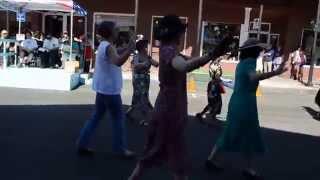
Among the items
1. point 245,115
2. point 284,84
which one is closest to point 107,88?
point 245,115

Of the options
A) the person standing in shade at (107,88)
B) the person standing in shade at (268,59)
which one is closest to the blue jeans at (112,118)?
the person standing in shade at (107,88)

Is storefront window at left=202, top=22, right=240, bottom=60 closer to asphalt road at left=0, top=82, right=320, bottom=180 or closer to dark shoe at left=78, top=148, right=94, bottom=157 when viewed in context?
asphalt road at left=0, top=82, right=320, bottom=180

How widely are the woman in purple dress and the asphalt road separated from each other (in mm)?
1218

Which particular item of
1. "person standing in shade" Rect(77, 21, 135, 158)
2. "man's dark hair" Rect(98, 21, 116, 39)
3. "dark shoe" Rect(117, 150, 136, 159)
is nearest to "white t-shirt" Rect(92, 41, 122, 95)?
"person standing in shade" Rect(77, 21, 135, 158)

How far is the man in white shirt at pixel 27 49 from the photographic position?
19578 millimetres

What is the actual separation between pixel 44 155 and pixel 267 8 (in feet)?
64.6

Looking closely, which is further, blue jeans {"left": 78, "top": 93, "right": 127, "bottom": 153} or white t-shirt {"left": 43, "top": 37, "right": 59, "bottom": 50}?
white t-shirt {"left": 43, "top": 37, "right": 59, "bottom": 50}

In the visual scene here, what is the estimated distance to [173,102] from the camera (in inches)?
185

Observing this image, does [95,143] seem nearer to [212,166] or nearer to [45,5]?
[212,166]

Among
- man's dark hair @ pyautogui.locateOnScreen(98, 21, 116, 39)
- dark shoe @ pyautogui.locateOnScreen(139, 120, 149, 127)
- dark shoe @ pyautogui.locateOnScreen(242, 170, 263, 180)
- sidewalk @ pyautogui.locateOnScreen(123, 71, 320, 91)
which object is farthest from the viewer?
sidewalk @ pyautogui.locateOnScreen(123, 71, 320, 91)

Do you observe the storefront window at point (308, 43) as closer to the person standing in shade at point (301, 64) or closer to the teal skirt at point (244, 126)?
the person standing in shade at point (301, 64)

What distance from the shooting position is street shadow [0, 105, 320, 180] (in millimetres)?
6211

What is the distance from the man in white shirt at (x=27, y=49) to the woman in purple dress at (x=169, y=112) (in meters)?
A: 15.2

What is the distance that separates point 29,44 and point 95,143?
13142mm
